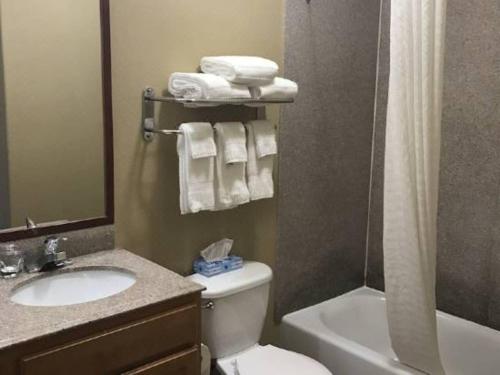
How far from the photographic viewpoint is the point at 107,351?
146 cm

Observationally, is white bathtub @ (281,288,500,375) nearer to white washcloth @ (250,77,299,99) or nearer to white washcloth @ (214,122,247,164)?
white washcloth @ (214,122,247,164)

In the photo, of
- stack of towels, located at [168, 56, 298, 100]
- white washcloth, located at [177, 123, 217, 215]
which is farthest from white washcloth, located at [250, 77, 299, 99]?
white washcloth, located at [177, 123, 217, 215]

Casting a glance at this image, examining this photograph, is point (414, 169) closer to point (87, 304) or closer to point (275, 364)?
point (275, 364)

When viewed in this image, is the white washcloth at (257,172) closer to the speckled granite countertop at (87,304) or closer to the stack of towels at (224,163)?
the stack of towels at (224,163)

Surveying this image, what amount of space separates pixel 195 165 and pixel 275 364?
2.79ft

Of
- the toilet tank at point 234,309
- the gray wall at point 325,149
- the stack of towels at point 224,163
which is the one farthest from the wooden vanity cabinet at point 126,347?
the gray wall at point 325,149

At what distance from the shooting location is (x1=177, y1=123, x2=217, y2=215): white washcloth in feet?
6.43

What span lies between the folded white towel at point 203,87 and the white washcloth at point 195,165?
0.12 m

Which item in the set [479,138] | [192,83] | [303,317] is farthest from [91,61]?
[479,138]

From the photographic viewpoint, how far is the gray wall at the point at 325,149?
252 centimetres

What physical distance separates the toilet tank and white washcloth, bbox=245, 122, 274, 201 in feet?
1.08

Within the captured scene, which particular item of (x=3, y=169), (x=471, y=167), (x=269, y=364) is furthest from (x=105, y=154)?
(x=471, y=167)

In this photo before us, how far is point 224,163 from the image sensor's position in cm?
207

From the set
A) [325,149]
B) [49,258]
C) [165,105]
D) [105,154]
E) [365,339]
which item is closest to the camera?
[49,258]
